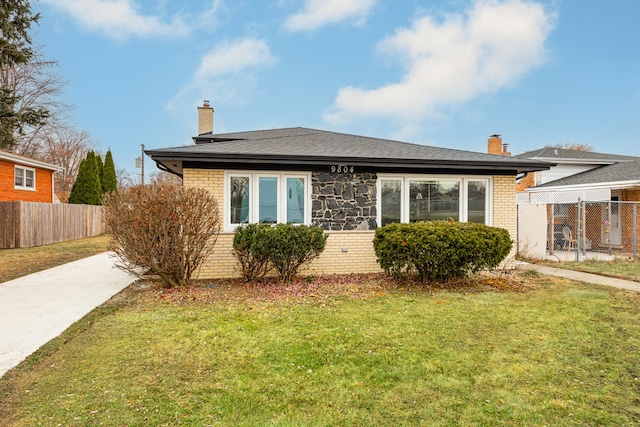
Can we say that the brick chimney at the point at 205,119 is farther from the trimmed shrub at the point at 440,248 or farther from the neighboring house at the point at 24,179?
the neighboring house at the point at 24,179

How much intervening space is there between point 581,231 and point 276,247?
41.5 feet

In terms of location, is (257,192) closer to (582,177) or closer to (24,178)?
(582,177)

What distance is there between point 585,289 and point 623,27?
14606 millimetres

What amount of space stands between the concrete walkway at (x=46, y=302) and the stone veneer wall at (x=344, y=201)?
4.57 meters

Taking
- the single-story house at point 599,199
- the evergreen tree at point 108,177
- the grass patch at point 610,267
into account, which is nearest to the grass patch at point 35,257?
the evergreen tree at point 108,177

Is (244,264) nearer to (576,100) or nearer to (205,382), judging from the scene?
(205,382)

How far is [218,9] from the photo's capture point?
559 inches

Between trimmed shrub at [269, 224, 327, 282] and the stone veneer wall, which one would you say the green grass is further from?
the stone veneer wall

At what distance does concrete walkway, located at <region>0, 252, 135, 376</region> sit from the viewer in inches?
168

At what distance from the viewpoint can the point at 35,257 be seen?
472 inches

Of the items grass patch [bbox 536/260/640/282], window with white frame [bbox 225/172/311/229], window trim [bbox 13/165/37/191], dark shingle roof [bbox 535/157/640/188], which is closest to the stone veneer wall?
window with white frame [bbox 225/172/311/229]

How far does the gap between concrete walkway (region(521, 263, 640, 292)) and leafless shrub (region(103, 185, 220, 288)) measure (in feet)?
27.5

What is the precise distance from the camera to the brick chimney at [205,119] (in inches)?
557

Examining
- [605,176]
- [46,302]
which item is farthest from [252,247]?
[605,176]
